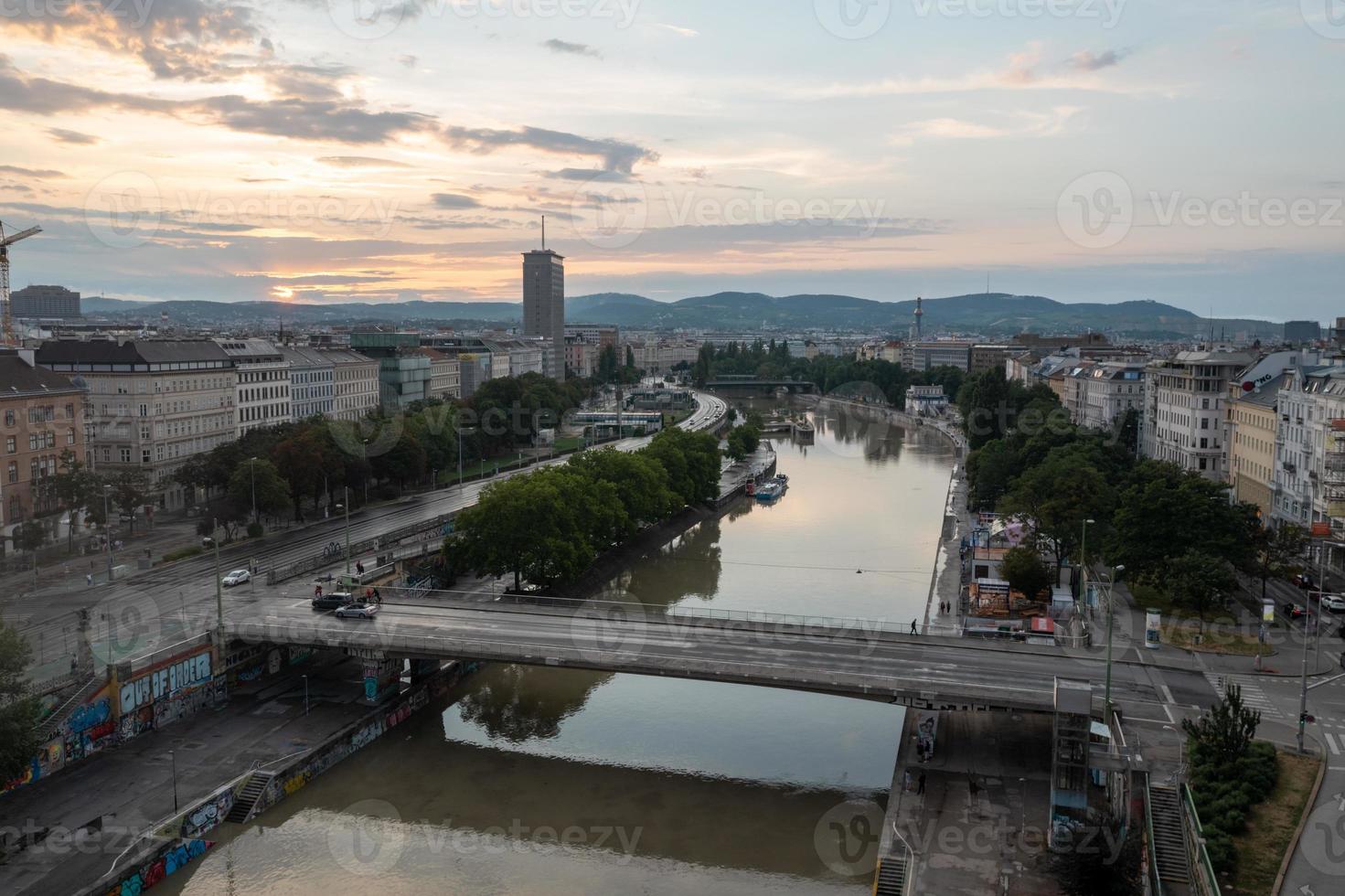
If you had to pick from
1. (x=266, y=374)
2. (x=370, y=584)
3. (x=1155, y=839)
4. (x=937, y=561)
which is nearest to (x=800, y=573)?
(x=937, y=561)

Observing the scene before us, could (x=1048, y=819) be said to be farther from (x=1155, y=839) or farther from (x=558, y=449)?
(x=558, y=449)

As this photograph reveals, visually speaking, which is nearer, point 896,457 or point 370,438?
point 370,438

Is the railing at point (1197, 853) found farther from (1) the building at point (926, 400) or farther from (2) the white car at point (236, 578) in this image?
(1) the building at point (926, 400)

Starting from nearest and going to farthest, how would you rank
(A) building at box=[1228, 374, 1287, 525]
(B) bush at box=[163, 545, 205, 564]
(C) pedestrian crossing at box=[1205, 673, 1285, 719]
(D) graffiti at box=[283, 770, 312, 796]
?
(D) graffiti at box=[283, 770, 312, 796]
(C) pedestrian crossing at box=[1205, 673, 1285, 719]
(B) bush at box=[163, 545, 205, 564]
(A) building at box=[1228, 374, 1287, 525]

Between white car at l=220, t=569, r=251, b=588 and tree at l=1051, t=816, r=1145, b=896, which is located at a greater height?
white car at l=220, t=569, r=251, b=588

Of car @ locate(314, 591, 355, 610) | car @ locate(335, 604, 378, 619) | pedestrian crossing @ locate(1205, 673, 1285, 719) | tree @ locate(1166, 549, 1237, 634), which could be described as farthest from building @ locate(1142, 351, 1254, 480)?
car @ locate(314, 591, 355, 610)

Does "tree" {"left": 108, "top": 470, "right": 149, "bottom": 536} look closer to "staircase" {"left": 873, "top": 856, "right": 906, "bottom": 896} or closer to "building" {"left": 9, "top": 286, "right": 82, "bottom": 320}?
"staircase" {"left": 873, "top": 856, "right": 906, "bottom": 896}
